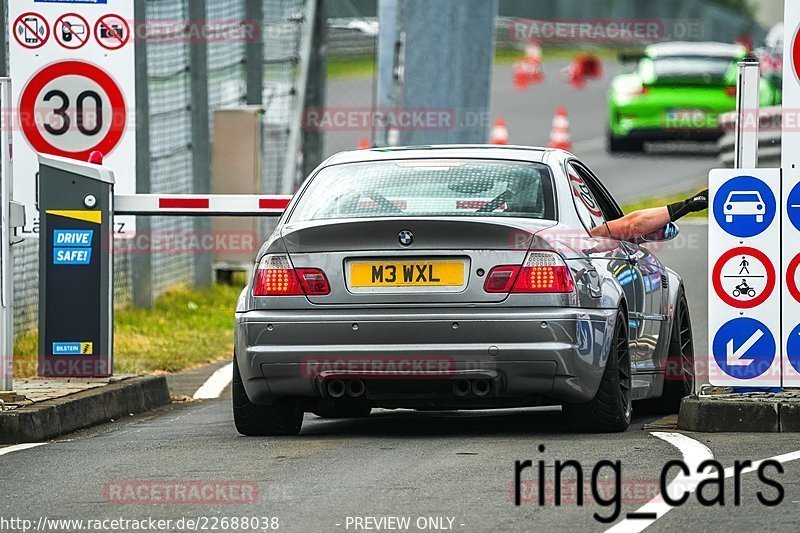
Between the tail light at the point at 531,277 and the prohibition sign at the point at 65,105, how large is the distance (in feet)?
15.0

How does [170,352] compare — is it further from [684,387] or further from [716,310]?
[716,310]

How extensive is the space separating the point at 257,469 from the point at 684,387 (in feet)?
11.1

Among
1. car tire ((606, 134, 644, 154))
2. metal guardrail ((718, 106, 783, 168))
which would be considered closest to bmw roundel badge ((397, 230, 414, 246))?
metal guardrail ((718, 106, 783, 168))

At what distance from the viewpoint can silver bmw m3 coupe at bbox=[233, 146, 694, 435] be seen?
336 inches

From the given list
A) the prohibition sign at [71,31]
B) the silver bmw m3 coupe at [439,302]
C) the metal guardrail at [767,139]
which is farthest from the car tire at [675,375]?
the metal guardrail at [767,139]

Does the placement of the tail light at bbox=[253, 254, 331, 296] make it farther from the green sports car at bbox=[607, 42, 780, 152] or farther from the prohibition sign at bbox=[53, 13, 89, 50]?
the green sports car at bbox=[607, 42, 780, 152]

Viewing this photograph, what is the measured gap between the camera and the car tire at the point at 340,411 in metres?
9.73

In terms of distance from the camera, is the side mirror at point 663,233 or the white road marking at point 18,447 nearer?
the white road marking at point 18,447

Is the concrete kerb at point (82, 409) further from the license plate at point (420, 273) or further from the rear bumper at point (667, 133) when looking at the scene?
the rear bumper at point (667, 133)

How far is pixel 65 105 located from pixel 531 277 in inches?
195

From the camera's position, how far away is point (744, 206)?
9203 millimetres

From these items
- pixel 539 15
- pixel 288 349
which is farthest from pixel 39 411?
pixel 539 15

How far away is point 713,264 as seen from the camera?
9195 mm

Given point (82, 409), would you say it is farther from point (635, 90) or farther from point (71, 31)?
point (635, 90)
